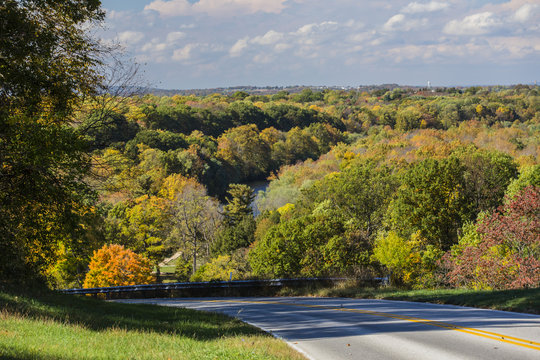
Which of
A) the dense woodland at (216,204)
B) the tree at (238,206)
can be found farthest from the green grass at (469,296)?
the tree at (238,206)

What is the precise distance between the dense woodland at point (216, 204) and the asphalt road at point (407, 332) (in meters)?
6.74

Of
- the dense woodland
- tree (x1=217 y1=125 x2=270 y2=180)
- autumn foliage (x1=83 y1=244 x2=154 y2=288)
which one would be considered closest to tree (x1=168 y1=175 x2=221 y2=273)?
the dense woodland

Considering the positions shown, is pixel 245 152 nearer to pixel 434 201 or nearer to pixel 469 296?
pixel 434 201

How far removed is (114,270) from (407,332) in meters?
31.2

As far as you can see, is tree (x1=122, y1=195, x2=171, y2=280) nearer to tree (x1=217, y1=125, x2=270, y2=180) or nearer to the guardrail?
the guardrail

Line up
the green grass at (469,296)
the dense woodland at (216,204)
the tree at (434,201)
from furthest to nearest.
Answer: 1. the tree at (434,201)
2. the green grass at (469,296)
3. the dense woodland at (216,204)

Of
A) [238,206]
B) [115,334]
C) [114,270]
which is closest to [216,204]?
[238,206]

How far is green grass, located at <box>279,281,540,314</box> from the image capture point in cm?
1436

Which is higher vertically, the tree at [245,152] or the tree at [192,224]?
the tree at [245,152]

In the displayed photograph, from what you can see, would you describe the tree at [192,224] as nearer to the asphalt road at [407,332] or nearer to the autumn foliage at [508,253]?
the autumn foliage at [508,253]

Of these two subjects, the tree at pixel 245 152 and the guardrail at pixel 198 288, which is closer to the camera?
the guardrail at pixel 198 288

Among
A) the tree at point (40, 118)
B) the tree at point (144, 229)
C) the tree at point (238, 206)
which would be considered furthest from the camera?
the tree at point (238, 206)

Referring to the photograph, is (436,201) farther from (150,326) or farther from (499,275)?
(150,326)

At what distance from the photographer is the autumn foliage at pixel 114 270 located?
1517 inches
